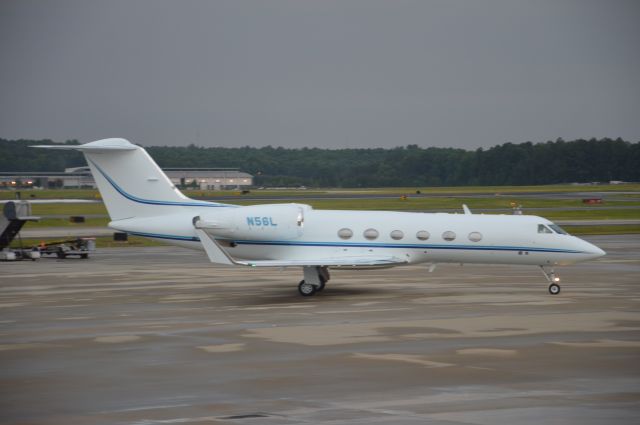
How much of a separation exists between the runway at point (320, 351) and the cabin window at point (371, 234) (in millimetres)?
1789

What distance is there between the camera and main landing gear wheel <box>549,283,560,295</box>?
85.4ft

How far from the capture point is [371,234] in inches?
1041

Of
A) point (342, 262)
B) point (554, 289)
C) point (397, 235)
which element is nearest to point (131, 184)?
point (342, 262)

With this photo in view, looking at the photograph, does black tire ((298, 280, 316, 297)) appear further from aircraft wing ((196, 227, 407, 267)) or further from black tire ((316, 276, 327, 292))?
aircraft wing ((196, 227, 407, 267))

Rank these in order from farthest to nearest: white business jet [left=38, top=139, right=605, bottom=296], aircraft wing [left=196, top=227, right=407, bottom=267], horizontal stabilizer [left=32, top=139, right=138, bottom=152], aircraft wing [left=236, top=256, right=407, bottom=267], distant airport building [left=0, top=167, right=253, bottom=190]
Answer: distant airport building [left=0, top=167, right=253, bottom=190] < horizontal stabilizer [left=32, top=139, right=138, bottom=152] < white business jet [left=38, top=139, right=605, bottom=296] < aircraft wing [left=236, top=256, right=407, bottom=267] < aircraft wing [left=196, top=227, right=407, bottom=267]

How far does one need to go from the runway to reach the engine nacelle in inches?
70.5

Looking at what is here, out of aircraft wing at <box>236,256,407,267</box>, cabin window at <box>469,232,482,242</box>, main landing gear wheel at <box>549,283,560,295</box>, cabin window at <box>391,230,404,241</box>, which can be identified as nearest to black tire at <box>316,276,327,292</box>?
aircraft wing at <box>236,256,407,267</box>

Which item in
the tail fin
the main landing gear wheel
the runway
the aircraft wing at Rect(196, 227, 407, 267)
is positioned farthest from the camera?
the tail fin

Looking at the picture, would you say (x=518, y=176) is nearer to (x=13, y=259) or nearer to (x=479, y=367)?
(x=13, y=259)

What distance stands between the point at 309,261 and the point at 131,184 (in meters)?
6.33

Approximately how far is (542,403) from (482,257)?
13803 millimetres

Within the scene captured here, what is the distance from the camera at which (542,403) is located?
12.9 metres

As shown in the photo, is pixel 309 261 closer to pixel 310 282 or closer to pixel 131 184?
pixel 310 282

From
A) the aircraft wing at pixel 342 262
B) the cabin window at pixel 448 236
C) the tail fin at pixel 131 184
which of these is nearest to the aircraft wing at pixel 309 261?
the aircraft wing at pixel 342 262
